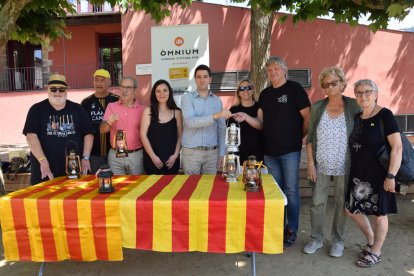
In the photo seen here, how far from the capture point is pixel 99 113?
4.00 metres

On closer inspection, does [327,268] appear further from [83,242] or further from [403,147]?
[83,242]

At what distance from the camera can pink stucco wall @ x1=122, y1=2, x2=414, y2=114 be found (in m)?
8.94

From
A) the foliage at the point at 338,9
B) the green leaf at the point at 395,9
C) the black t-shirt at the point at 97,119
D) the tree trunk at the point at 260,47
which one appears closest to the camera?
the green leaf at the point at 395,9

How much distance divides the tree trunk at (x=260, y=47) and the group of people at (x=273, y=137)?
3.04 metres

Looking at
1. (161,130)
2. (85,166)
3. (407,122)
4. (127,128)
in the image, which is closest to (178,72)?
(127,128)

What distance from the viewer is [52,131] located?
3.29 metres

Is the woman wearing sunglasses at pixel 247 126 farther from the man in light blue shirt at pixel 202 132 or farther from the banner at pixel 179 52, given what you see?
the banner at pixel 179 52

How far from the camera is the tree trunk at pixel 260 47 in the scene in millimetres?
6594

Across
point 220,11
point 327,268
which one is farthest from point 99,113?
point 220,11

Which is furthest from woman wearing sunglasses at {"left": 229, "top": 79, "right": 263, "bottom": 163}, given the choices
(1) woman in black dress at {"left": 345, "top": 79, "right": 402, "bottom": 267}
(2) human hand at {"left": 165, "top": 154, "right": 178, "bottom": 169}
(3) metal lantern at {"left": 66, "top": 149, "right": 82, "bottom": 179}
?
(3) metal lantern at {"left": 66, "top": 149, "right": 82, "bottom": 179}

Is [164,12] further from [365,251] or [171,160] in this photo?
[365,251]

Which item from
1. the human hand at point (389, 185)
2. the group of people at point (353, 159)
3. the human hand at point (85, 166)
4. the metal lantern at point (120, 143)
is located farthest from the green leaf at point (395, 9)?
the human hand at point (85, 166)

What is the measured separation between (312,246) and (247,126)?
4.38ft

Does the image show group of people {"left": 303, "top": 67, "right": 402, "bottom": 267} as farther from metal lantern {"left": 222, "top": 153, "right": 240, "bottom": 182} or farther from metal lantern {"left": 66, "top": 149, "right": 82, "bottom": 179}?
metal lantern {"left": 66, "top": 149, "right": 82, "bottom": 179}
